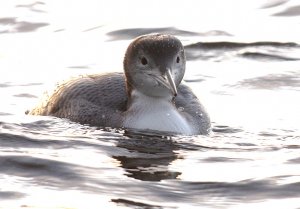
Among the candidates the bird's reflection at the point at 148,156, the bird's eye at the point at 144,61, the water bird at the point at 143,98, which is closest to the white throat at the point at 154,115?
the water bird at the point at 143,98

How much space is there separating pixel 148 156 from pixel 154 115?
1.01 m

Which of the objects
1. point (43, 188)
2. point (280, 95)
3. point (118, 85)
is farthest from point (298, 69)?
point (43, 188)

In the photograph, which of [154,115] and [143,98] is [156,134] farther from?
[143,98]

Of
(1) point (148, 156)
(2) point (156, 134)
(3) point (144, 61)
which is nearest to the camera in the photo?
(1) point (148, 156)

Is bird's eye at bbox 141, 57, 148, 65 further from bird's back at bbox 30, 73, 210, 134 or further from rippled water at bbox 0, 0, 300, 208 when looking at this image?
rippled water at bbox 0, 0, 300, 208

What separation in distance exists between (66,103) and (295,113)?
6.92ft

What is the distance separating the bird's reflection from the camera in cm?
880

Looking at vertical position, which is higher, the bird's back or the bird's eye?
the bird's eye

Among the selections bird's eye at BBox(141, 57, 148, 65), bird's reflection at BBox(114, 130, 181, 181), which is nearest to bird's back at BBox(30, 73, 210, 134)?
bird's reflection at BBox(114, 130, 181, 181)

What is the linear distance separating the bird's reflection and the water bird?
210 mm

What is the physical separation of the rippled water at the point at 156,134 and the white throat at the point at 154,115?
0.48ft

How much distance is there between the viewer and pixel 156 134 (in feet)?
33.8

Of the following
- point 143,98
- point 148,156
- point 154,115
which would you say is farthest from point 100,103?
point 148,156

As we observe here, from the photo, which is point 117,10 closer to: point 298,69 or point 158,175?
point 298,69
